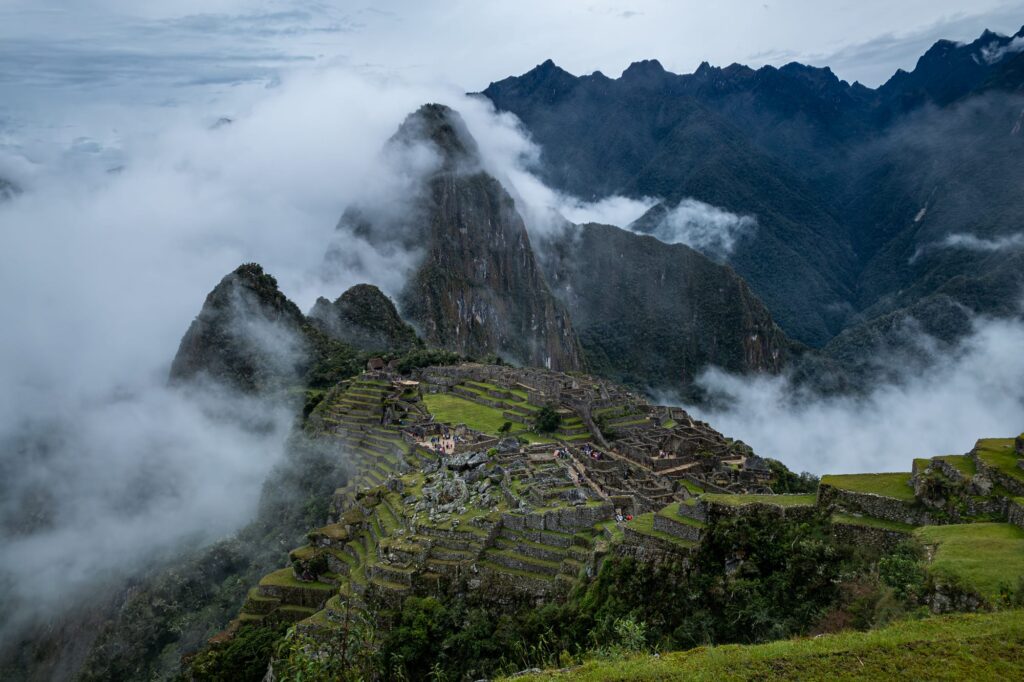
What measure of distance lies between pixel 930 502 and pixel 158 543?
165 ft

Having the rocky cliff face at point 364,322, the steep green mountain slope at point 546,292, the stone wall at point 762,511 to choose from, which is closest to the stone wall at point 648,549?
the stone wall at point 762,511

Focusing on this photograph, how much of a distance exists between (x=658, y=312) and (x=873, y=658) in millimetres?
172857

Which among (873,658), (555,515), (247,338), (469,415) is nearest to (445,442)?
(469,415)

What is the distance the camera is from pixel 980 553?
11359mm

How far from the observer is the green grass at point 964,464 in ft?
48.1

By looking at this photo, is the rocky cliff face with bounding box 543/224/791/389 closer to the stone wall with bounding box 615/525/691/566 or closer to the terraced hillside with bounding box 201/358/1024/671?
the terraced hillside with bounding box 201/358/1024/671

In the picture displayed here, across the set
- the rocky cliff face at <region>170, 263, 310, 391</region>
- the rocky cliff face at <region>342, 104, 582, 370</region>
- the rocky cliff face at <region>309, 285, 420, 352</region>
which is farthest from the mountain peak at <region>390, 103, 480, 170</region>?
the rocky cliff face at <region>170, 263, 310, 391</region>

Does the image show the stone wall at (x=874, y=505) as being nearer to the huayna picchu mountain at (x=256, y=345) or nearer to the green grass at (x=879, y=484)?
the green grass at (x=879, y=484)

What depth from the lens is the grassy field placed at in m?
45.1

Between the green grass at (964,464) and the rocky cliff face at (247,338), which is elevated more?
the green grass at (964,464)

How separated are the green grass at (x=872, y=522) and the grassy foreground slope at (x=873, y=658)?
4.34 meters

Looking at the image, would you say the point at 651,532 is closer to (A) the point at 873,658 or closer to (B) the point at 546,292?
(A) the point at 873,658

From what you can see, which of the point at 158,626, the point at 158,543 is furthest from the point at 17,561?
the point at 158,626

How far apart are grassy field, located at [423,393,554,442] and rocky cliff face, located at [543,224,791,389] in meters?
95.3
